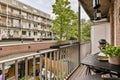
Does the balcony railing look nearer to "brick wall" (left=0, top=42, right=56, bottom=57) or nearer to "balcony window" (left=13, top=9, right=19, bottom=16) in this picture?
"brick wall" (left=0, top=42, right=56, bottom=57)

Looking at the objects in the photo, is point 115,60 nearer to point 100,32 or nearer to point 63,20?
point 100,32

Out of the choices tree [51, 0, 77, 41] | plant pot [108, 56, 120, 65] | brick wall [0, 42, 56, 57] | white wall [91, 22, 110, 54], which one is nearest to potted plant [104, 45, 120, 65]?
plant pot [108, 56, 120, 65]

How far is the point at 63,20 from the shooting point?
17.5 meters

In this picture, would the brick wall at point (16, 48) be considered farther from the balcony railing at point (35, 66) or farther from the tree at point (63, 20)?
the balcony railing at point (35, 66)

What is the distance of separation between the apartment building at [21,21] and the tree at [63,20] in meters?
6.36

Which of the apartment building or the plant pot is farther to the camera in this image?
the apartment building

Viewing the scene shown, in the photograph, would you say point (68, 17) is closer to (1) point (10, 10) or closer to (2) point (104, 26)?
(2) point (104, 26)

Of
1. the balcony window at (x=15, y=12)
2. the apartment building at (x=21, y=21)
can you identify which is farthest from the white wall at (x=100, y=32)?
the balcony window at (x=15, y=12)

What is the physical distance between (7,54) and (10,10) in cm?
1523

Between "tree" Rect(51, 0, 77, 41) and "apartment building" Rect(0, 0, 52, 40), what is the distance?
636 cm

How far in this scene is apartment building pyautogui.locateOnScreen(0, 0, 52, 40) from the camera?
26.8 metres

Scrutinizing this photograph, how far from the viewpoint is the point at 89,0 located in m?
4.81

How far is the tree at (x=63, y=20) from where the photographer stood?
1709 centimetres

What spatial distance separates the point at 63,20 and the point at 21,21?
16149 millimetres
